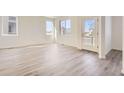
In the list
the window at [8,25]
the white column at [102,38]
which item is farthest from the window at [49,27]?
the white column at [102,38]

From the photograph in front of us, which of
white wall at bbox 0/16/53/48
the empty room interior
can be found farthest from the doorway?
white wall at bbox 0/16/53/48

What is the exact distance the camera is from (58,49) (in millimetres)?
2865

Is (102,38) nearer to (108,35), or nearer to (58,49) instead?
(108,35)

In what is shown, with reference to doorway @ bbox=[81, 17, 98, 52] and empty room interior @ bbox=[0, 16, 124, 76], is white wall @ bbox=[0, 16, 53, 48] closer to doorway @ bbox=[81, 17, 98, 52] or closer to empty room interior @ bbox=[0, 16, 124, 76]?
empty room interior @ bbox=[0, 16, 124, 76]

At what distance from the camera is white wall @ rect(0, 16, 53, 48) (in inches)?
112

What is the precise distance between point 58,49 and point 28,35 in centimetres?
89

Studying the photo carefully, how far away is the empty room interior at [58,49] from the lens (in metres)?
2.09

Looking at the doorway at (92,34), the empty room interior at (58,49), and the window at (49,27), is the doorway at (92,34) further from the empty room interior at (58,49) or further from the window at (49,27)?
the window at (49,27)

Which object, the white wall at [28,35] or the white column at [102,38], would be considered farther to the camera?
the white wall at [28,35]

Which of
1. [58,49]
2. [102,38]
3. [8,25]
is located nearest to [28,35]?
[8,25]
